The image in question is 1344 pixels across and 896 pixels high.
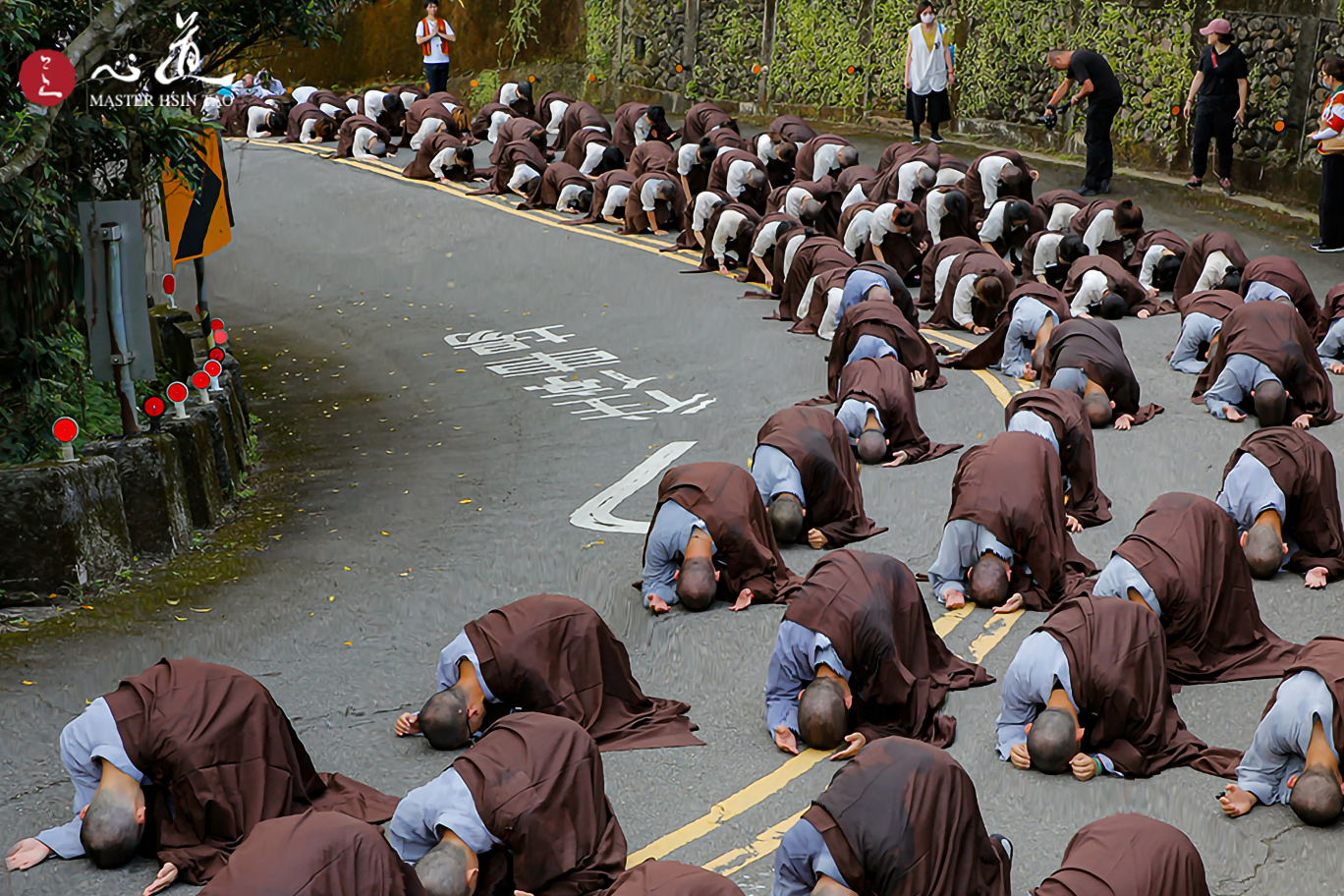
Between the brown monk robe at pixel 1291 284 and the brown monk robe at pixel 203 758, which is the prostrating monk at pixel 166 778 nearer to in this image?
the brown monk robe at pixel 203 758

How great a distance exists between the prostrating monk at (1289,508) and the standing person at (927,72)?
14364 mm

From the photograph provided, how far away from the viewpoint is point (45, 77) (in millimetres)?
9055

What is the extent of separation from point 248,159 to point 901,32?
40.9 ft

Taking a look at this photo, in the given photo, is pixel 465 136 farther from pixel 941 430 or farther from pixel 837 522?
pixel 837 522

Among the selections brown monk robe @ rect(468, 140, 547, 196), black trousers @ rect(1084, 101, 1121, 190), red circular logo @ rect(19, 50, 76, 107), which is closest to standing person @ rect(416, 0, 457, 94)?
brown monk robe @ rect(468, 140, 547, 196)

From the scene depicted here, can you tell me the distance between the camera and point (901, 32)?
26.5 meters

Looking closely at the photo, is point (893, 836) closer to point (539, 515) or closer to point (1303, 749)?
point (1303, 749)

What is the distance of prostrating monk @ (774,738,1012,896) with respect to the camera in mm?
5898

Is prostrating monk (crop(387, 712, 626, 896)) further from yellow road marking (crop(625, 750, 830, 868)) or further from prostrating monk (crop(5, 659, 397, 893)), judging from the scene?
prostrating monk (crop(5, 659, 397, 893))

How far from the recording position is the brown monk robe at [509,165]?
2370 centimetres

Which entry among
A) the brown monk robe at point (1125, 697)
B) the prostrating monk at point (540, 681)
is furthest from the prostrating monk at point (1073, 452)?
the prostrating monk at point (540, 681)

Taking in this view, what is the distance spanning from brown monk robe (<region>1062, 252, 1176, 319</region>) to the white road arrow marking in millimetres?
5852

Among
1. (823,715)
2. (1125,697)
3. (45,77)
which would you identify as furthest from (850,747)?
(45,77)

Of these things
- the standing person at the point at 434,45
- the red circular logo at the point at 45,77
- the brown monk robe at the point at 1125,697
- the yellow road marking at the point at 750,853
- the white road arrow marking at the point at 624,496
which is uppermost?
the standing person at the point at 434,45
